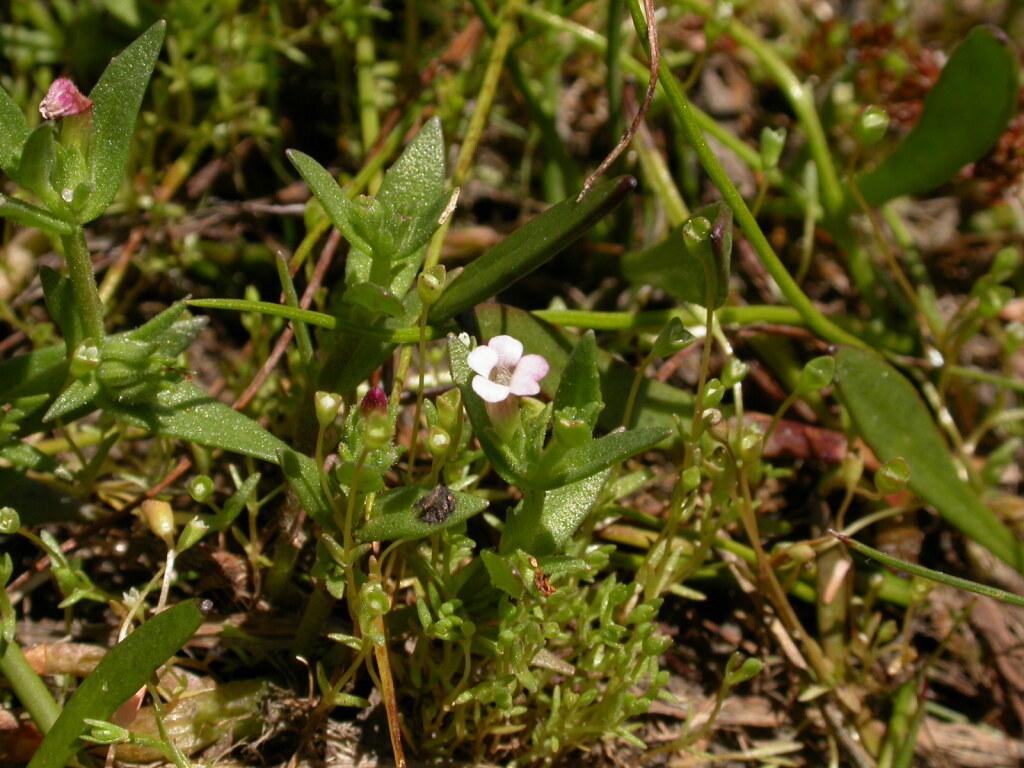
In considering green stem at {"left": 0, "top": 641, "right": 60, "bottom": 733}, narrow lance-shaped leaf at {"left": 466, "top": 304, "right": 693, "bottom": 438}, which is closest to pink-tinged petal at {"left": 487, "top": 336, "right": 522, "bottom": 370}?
narrow lance-shaped leaf at {"left": 466, "top": 304, "right": 693, "bottom": 438}

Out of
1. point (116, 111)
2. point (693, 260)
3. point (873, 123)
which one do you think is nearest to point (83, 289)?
point (116, 111)

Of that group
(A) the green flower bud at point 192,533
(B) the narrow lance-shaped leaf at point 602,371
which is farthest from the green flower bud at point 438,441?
(A) the green flower bud at point 192,533

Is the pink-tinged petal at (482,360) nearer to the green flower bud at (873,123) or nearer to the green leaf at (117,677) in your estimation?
the green leaf at (117,677)

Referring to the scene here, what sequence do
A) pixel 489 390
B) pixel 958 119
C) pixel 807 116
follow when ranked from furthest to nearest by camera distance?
pixel 807 116
pixel 958 119
pixel 489 390

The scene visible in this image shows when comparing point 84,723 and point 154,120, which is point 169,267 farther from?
point 84,723

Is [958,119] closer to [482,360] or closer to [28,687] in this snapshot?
[482,360]

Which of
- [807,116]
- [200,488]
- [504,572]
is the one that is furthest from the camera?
[807,116]

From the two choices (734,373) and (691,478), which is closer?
(691,478)

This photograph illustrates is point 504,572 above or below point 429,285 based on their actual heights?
below
